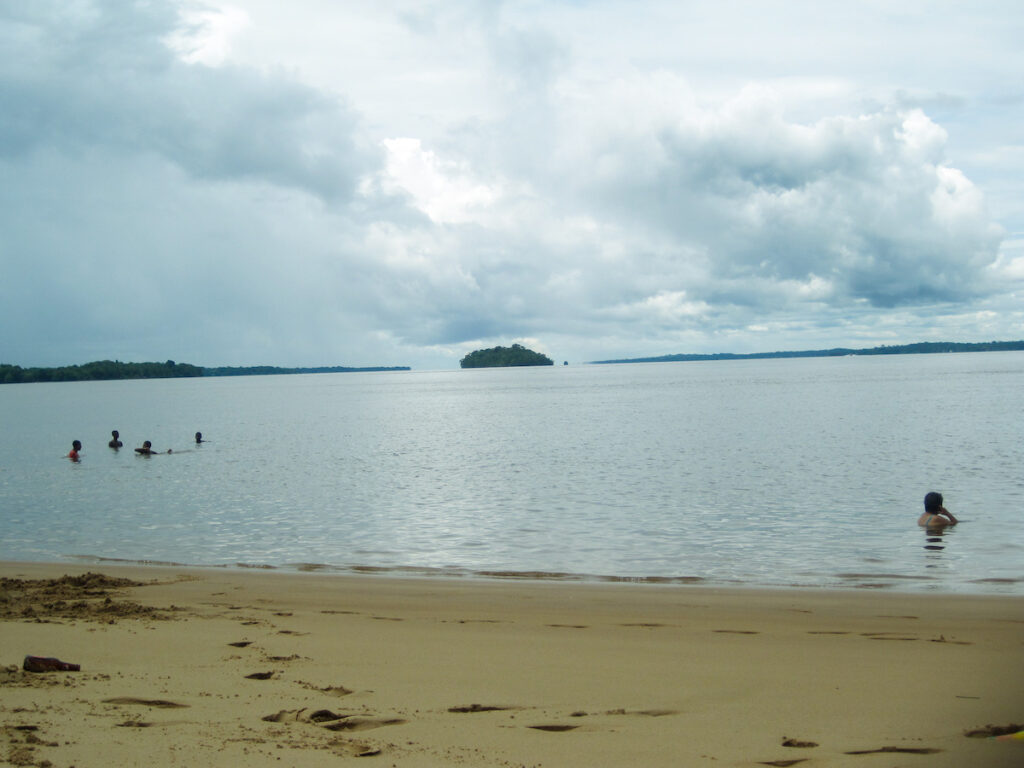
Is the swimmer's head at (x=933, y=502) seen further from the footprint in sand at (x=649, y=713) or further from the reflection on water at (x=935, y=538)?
the footprint in sand at (x=649, y=713)

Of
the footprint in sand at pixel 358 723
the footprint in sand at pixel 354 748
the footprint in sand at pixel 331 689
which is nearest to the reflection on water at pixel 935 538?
the footprint in sand at pixel 331 689

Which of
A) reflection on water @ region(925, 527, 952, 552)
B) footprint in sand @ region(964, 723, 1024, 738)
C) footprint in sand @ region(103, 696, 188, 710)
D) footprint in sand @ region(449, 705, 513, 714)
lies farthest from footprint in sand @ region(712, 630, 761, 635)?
reflection on water @ region(925, 527, 952, 552)

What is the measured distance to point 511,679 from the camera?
8.52 metres

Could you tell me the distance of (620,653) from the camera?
31.9 feet

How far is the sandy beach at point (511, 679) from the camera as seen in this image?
6367 millimetres

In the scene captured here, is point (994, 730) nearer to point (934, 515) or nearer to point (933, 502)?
point (933, 502)

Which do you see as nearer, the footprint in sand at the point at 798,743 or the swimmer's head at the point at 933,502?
the footprint in sand at the point at 798,743

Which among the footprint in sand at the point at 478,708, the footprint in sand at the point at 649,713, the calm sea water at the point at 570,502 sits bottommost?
the calm sea water at the point at 570,502

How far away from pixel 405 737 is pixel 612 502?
19.9 metres

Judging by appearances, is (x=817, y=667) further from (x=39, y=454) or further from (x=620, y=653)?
(x=39, y=454)

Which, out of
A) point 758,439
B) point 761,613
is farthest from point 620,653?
point 758,439

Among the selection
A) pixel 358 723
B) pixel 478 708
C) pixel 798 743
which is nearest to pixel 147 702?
pixel 358 723

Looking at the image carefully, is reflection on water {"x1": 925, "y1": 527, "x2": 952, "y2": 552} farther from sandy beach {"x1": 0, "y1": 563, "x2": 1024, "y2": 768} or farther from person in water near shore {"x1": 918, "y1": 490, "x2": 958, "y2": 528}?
sandy beach {"x1": 0, "y1": 563, "x2": 1024, "y2": 768}

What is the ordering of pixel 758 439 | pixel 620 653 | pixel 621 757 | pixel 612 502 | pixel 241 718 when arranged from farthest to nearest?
pixel 758 439 < pixel 612 502 < pixel 620 653 < pixel 241 718 < pixel 621 757
